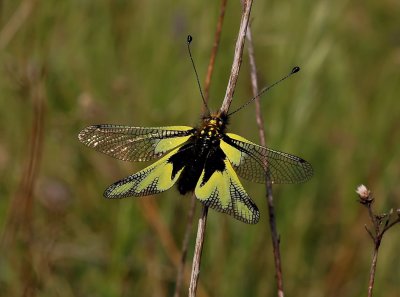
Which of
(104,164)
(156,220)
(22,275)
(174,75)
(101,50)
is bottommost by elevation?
(22,275)

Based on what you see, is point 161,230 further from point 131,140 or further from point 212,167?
point 212,167

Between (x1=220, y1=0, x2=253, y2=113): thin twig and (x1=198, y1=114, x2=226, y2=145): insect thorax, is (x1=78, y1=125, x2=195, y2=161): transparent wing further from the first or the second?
(x1=220, y1=0, x2=253, y2=113): thin twig

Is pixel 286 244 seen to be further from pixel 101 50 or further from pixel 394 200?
pixel 101 50

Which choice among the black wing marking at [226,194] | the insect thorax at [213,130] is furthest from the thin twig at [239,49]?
the black wing marking at [226,194]

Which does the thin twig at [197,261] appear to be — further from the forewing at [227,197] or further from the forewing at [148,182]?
the forewing at [148,182]

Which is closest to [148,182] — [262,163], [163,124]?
[262,163]

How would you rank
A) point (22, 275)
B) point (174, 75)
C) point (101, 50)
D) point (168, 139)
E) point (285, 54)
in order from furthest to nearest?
point (101, 50)
point (174, 75)
point (285, 54)
point (22, 275)
point (168, 139)

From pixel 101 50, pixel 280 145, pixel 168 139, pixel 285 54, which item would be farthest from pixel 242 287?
pixel 101 50
